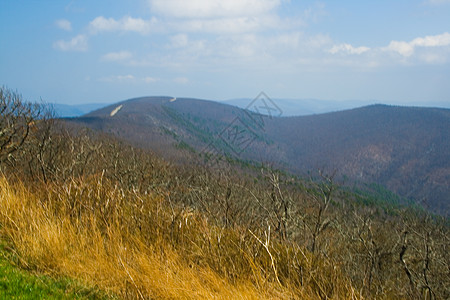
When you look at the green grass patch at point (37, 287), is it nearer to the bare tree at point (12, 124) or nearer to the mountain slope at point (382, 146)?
the bare tree at point (12, 124)

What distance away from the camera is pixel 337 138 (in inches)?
4400

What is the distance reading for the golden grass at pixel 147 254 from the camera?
350 cm

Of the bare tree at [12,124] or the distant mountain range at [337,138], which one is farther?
the distant mountain range at [337,138]

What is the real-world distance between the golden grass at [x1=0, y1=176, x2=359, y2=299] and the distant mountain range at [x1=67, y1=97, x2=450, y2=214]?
66.6 meters

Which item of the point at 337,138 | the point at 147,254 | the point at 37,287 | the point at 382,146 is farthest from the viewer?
the point at 337,138

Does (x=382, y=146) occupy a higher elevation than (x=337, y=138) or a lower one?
lower

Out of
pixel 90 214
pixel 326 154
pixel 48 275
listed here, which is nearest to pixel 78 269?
pixel 48 275

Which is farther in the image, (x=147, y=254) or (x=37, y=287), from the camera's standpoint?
(x=147, y=254)

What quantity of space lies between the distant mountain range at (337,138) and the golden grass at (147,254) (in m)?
66.6

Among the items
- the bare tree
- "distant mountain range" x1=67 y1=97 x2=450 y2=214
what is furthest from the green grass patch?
"distant mountain range" x1=67 y1=97 x2=450 y2=214

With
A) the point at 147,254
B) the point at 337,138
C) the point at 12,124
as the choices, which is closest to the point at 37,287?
the point at 147,254

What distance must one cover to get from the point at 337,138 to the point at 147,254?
Answer: 113001 mm

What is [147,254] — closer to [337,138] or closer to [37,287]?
[37,287]

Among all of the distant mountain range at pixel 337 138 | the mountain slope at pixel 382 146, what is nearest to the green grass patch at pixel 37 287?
the distant mountain range at pixel 337 138
